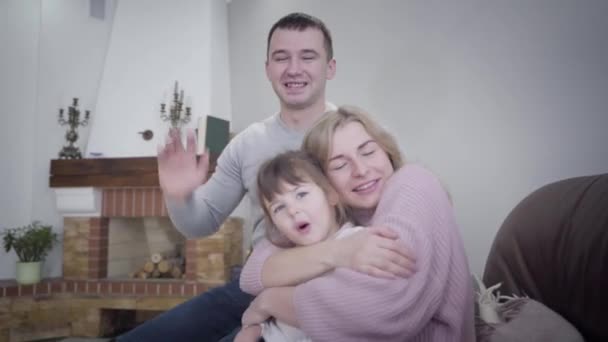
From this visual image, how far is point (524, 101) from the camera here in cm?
306

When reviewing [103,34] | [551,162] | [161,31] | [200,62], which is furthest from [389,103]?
[103,34]

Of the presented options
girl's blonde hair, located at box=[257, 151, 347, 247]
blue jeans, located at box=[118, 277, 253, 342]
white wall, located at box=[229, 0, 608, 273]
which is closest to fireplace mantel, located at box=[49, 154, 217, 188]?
white wall, located at box=[229, 0, 608, 273]

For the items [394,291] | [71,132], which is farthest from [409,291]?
[71,132]

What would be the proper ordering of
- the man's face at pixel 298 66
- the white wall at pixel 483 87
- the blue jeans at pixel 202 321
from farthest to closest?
the white wall at pixel 483 87 < the man's face at pixel 298 66 < the blue jeans at pixel 202 321

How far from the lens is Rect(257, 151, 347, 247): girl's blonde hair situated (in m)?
1.15

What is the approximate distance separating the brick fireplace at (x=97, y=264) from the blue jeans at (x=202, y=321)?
5.51 ft

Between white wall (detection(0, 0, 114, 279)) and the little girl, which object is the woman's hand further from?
white wall (detection(0, 0, 114, 279))

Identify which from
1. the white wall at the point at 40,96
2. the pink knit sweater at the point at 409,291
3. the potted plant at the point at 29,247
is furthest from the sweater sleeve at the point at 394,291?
the white wall at the point at 40,96

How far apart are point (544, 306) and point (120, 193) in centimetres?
303

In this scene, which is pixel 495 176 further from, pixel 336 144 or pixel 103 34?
pixel 103 34

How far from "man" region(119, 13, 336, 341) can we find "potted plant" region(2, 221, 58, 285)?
7.22 feet

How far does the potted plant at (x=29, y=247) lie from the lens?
3.27 metres

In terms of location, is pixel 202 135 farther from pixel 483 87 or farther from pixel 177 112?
pixel 483 87

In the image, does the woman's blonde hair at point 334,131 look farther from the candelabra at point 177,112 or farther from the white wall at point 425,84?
the candelabra at point 177,112
